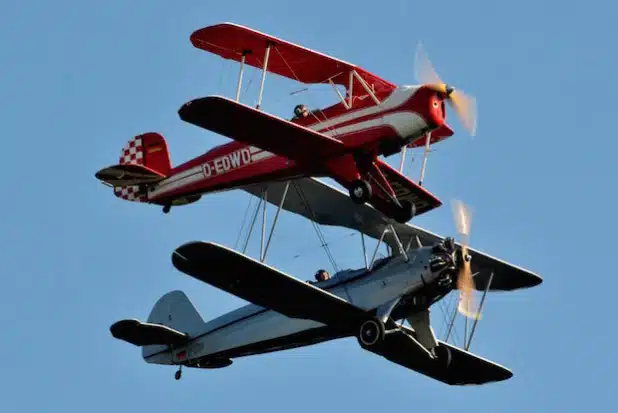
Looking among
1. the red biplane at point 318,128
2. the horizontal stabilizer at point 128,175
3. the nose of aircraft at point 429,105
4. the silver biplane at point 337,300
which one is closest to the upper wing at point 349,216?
the silver biplane at point 337,300

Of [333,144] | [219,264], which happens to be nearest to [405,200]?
[333,144]

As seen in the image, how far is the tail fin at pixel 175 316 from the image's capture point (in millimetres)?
32188

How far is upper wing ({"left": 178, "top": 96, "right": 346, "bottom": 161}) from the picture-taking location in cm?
2720

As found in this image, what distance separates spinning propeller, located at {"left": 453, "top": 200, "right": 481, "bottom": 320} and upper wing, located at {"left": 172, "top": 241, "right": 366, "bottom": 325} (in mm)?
1759

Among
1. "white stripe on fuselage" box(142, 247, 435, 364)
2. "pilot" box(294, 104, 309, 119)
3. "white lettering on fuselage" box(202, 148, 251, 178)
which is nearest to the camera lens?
"white stripe on fuselage" box(142, 247, 435, 364)

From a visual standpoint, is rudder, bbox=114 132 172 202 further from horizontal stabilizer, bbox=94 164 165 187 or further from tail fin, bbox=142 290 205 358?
tail fin, bbox=142 290 205 358

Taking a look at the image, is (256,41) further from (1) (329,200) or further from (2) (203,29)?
(1) (329,200)

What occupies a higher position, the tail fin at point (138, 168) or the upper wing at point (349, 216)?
the tail fin at point (138, 168)

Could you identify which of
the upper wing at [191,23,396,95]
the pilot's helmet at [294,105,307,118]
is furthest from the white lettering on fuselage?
the upper wing at [191,23,396,95]

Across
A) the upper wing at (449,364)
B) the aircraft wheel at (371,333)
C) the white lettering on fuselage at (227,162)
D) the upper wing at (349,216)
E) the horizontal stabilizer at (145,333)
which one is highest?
the white lettering on fuselage at (227,162)

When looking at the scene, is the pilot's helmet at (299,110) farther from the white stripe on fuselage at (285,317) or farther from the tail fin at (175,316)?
the tail fin at (175,316)

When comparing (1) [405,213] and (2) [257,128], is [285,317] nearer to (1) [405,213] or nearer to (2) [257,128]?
(1) [405,213]

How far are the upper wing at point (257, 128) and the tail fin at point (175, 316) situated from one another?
498 centimetres

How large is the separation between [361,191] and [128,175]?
Answer: 4921 millimetres
